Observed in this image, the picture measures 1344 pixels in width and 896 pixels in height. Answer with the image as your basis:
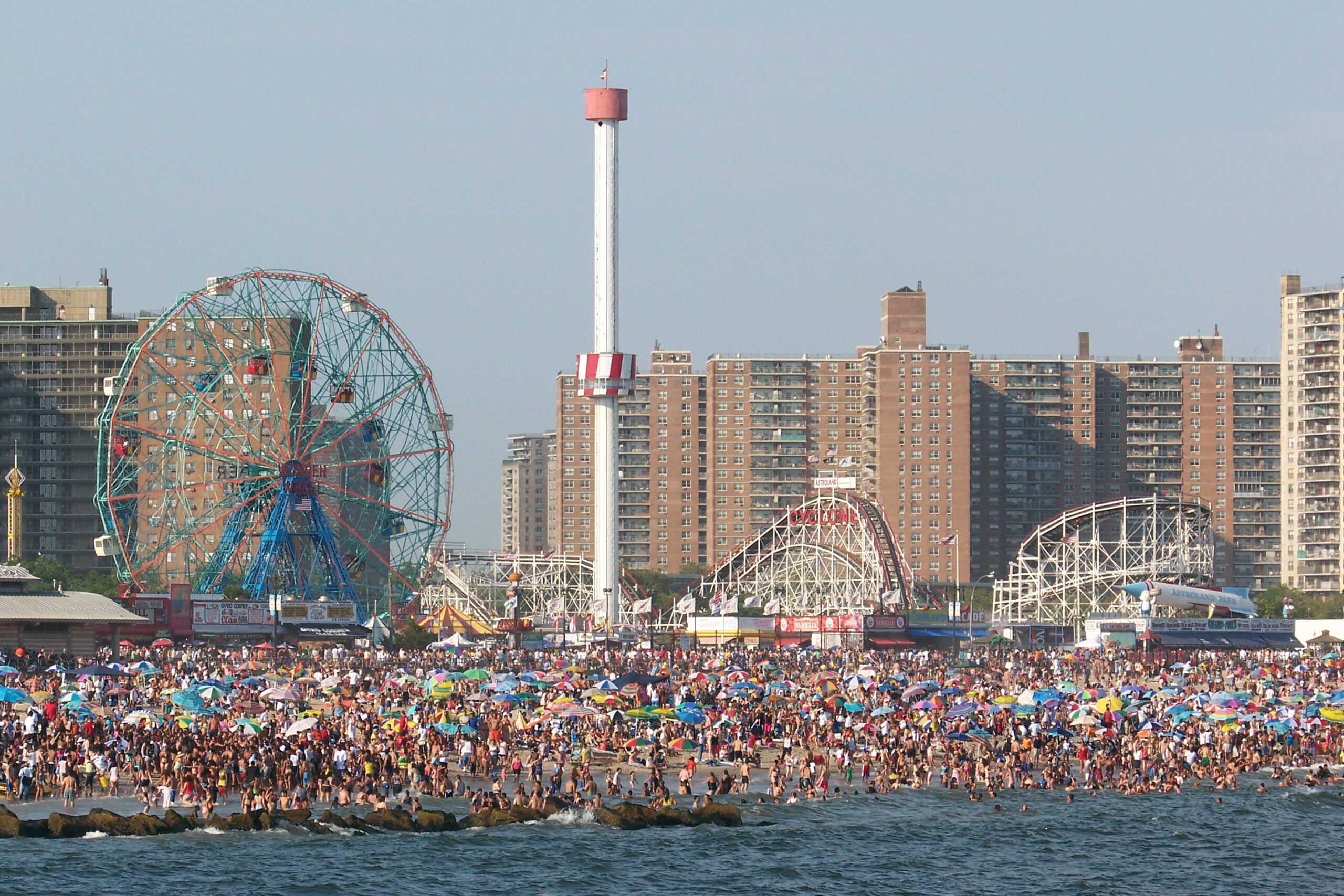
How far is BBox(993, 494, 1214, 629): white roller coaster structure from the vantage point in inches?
5822

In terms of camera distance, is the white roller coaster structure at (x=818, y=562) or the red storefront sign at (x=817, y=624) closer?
the red storefront sign at (x=817, y=624)

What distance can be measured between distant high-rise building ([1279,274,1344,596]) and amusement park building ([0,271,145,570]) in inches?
4118

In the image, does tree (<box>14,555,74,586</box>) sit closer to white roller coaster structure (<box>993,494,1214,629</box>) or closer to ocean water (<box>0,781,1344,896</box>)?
white roller coaster structure (<box>993,494,1214,629</box>)

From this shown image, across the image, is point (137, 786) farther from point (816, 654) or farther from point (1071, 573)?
point (1071, 573)

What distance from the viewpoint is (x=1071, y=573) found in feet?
498

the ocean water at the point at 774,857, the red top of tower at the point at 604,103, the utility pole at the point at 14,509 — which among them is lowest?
the ocean water at the point at 774,857

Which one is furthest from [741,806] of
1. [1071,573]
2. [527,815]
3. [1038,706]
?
[1071,573]

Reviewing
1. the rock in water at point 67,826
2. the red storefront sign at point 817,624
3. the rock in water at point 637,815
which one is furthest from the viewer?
the red storefront sign at point 817,624

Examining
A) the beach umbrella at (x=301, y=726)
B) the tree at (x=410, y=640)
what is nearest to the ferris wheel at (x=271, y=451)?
the tree at (x=410, y=640)

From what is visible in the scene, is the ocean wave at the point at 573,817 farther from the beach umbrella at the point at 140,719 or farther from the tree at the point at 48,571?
the tree at the point at 48,571

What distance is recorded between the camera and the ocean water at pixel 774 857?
1844 inches

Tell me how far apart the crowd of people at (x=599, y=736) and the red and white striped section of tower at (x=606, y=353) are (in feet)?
216

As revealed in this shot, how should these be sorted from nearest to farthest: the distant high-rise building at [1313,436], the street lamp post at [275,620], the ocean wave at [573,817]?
the ocean wave at [573,817] → the street lamp post at [275,620] → the distant high-rise building at [1313,436]

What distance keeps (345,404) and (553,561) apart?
56.4 metres
